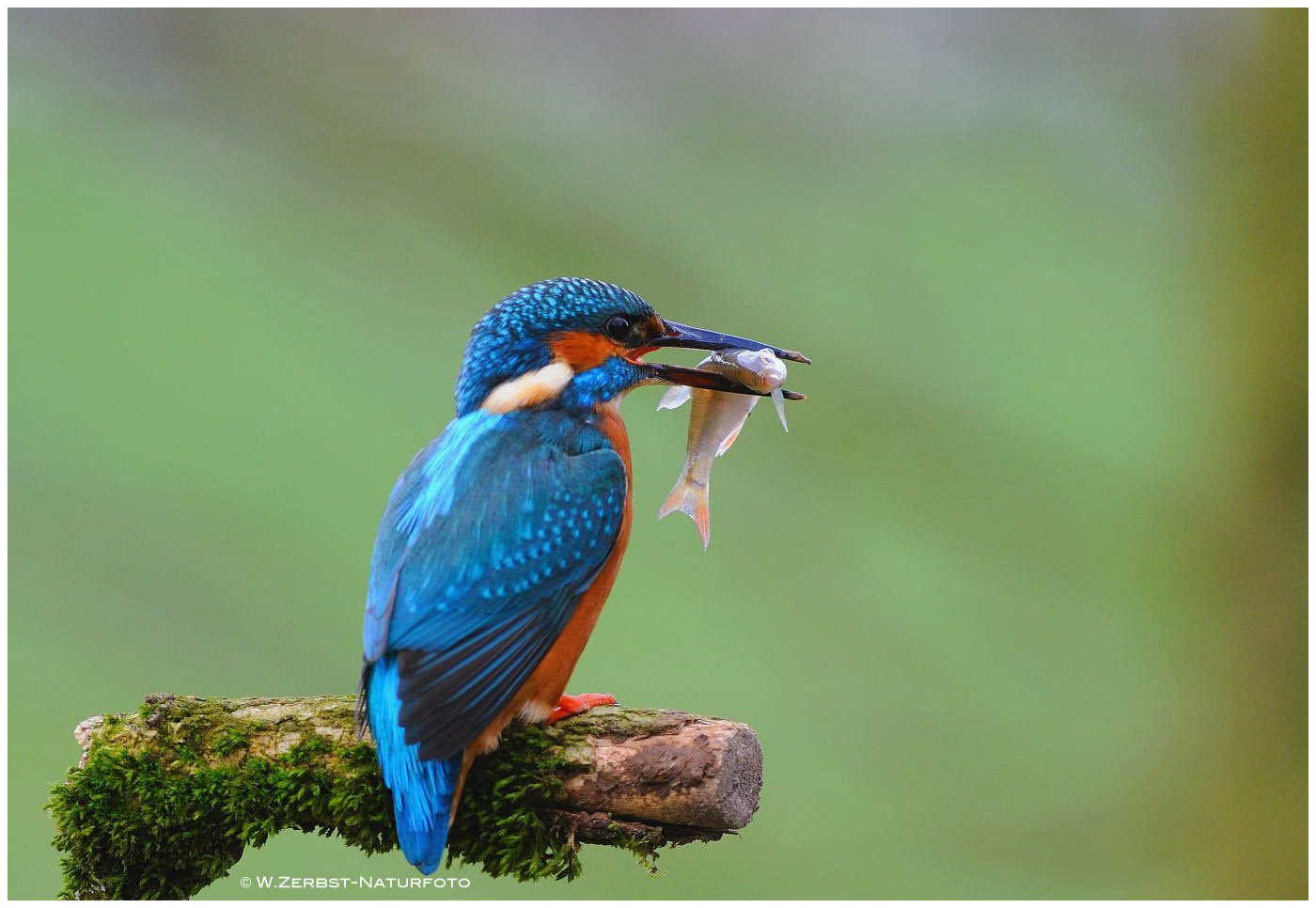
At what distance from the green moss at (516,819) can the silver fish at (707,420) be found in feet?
2.25

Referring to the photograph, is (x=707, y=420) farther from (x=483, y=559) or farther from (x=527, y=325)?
(x=483, y=559)

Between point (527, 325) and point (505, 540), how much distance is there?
53 cm

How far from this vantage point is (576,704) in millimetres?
2379

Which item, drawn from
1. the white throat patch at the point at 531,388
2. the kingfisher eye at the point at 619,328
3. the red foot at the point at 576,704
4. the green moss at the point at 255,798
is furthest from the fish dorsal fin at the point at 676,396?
the green moss at the point at 255,798

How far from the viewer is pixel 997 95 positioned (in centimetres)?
456

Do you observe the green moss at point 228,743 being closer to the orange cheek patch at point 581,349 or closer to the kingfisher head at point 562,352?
the kingfisher head at point 562,352

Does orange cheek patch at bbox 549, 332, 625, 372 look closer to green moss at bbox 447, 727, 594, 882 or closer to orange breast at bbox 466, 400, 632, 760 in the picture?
orange breast at bbox 466, 400, 632, 760

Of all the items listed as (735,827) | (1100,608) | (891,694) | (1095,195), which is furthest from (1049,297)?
(735,827)

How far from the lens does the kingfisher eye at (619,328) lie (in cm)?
258

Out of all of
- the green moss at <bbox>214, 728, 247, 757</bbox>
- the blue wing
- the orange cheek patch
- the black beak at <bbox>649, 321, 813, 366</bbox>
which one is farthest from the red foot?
the black beak at <bbox>649, 321, 813, 366</bbox>

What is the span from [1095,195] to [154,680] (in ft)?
13.7

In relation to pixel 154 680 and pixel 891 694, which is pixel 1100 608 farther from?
pixel 154 680

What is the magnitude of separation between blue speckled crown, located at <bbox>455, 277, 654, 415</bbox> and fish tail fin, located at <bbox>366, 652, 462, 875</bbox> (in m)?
0.76

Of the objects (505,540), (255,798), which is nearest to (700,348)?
(505,540)
